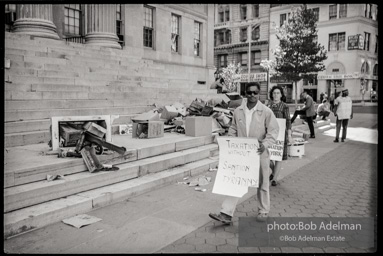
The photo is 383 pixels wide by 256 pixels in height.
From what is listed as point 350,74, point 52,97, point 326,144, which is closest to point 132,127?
point 52,97

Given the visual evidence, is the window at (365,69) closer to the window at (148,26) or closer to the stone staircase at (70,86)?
the window at (148,26)

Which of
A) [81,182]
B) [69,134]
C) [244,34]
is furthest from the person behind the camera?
[244,34]

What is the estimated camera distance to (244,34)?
177 ft

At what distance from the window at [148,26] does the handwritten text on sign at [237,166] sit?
52.5ft

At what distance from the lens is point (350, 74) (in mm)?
42656

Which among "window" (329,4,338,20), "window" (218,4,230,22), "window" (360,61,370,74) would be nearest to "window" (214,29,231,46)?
"window" (218,4,230,22)

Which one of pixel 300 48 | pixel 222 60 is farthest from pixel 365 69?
pixel 222 60

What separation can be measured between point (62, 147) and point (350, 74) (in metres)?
44.0

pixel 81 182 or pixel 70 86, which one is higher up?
pixel 70 86

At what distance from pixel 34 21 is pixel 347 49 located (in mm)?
42383

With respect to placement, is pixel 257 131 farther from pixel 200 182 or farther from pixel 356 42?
pixel 356 42

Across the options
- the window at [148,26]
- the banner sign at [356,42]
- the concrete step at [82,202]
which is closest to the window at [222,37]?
the banner sign at [356,42]

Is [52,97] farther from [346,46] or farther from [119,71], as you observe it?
[346,46]

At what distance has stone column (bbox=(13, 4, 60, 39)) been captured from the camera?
37.3ft
